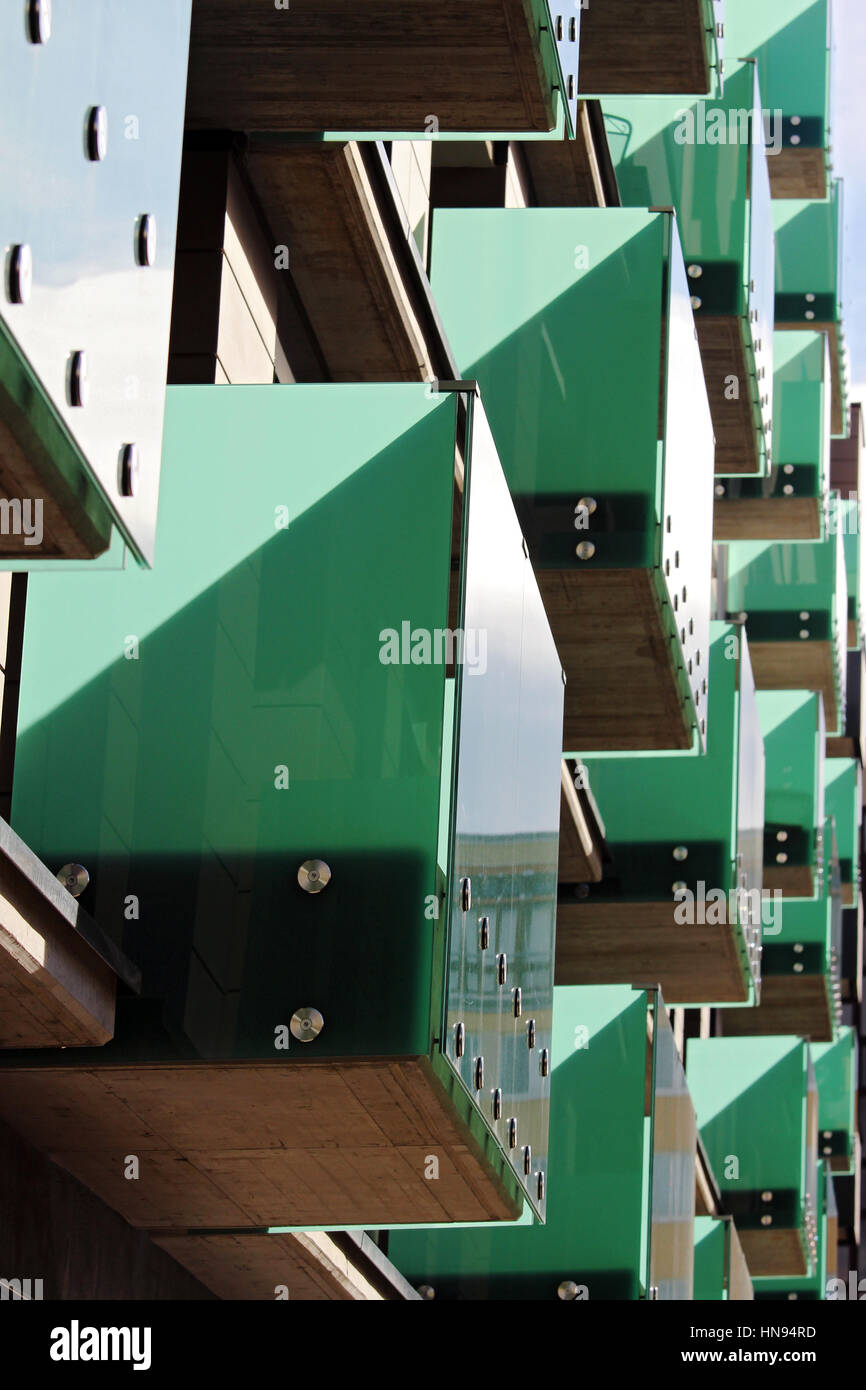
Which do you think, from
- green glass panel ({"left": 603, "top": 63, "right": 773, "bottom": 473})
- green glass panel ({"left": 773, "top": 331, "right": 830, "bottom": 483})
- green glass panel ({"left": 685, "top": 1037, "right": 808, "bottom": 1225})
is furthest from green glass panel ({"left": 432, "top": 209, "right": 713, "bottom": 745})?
green glass panel ({"left": 773, "top": 331, "right": 830, "bottom": 483})

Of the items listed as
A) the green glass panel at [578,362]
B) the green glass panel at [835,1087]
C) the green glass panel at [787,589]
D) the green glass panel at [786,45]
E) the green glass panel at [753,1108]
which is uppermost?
the green glass panel at [786,45]

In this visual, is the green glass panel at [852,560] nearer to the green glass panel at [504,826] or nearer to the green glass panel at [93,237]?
the green glass panel at [504,826]

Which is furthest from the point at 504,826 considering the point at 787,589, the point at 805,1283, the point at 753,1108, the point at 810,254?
the point at 810,254

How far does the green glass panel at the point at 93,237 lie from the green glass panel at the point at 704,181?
12.6 m

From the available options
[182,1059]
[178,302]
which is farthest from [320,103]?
[182,1059]

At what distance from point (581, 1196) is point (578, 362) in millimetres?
4969

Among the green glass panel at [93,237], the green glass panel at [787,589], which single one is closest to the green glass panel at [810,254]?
the green glass panel at [787,589]

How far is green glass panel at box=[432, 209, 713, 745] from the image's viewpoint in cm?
1212

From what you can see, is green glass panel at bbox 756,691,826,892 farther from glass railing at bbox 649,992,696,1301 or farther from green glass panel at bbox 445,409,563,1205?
green glass panel at bbox 445,409,563,1205

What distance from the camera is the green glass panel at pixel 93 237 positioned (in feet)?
13.0

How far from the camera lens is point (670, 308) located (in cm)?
1253

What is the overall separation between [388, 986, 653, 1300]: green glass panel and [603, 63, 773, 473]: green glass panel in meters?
6.32

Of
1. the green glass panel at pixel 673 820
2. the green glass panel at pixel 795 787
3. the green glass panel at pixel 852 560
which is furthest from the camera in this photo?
the green glass panel at pixel 852 560

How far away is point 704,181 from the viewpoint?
17.1m
